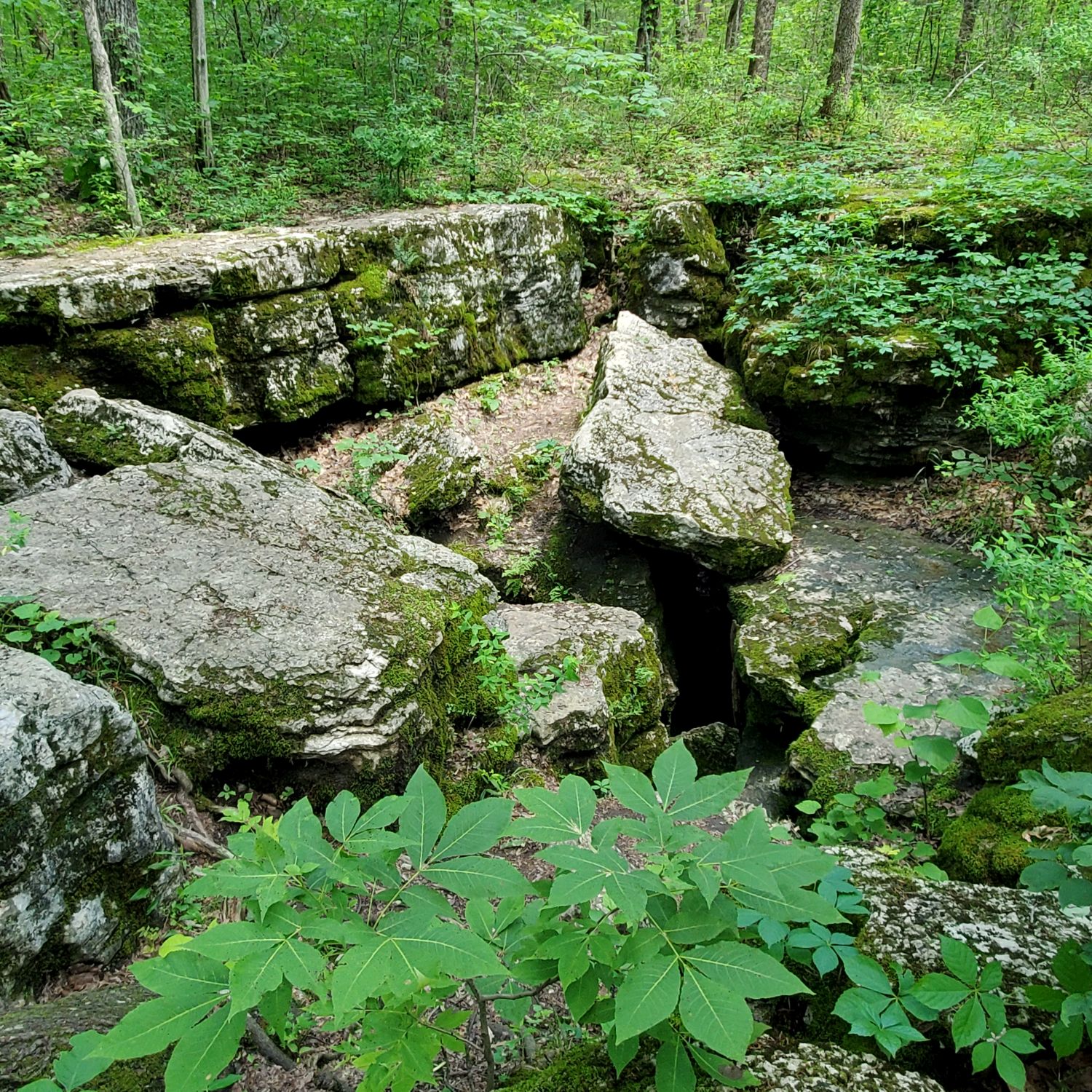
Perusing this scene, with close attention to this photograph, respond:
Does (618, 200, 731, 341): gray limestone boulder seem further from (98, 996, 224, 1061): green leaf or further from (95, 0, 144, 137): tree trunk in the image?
(98, 996, 224, 1061): green leaf

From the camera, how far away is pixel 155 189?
27.1 feet

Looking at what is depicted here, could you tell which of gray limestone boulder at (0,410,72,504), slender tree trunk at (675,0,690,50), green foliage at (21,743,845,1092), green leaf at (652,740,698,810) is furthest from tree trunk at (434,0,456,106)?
green foliage at (21,743,845,1092)

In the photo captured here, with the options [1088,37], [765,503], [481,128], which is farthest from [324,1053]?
[1088,37]

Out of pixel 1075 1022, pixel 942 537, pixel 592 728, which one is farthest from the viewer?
pixel 942 537

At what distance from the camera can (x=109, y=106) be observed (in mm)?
6617

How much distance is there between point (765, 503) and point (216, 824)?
485 centimetres

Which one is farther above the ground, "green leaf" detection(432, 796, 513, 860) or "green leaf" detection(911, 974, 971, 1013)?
"green leaf" detection(432, 796, 513, 860)

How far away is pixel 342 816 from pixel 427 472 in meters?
5.57

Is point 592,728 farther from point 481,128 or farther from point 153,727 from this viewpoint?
point 481,128

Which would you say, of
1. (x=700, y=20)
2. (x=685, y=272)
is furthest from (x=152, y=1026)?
(x=700, y=20)

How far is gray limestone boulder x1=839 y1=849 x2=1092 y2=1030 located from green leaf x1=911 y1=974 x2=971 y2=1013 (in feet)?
0.54

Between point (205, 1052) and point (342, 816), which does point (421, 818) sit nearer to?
point (342, 816)

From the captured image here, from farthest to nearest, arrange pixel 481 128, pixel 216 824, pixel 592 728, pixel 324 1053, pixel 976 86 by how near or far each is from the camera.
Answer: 1. pixel 976 86
2. pixel 481 128
3. pixel 592 728
4. pixel 216 824
5. pixel 324 1053

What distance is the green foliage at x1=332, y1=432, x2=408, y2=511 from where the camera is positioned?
627cm
